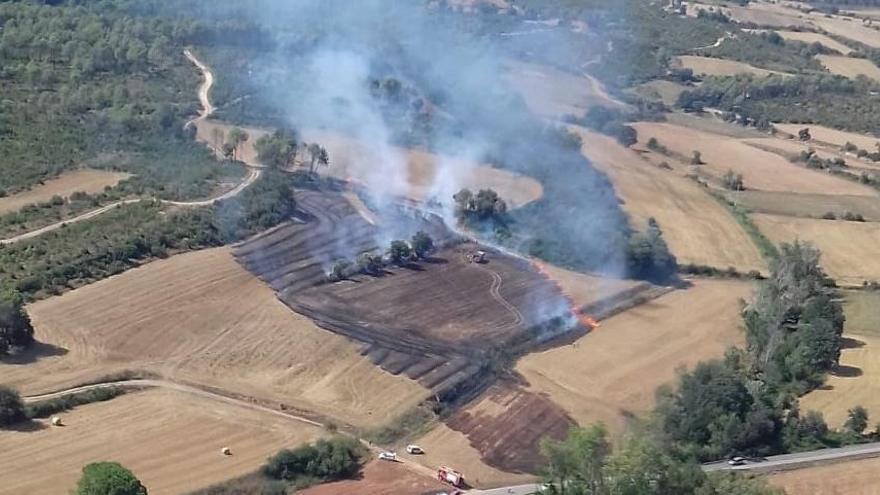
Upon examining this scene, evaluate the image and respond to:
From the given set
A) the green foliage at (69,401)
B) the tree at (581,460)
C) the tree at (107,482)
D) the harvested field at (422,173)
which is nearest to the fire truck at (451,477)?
the tree at (581,460)

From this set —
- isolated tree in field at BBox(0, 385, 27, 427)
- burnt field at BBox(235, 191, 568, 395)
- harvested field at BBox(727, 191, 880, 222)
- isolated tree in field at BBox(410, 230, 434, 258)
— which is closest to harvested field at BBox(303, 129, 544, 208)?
burnt field at BBox(235, 191, 568, 395)

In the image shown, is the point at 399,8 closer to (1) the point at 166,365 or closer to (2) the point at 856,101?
(2) the point at 856,101

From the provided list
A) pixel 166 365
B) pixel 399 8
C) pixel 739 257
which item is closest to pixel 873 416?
pixel 739 257

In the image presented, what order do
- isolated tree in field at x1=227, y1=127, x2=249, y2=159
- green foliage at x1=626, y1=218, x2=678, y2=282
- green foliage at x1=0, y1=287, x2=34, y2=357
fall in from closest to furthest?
green foliage at x1=0, y1=287, x2=34, y2=357 → green foliage at x1=626, y1=218, x2=678, y2=282 → isolated tree in field at x1=227, y1=127, x2=249, y2=159

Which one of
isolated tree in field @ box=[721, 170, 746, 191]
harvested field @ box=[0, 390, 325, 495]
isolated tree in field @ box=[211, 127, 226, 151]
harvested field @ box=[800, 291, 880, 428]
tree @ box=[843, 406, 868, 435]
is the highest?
isolated tree in field @ box=[211, 127, 226, 151]

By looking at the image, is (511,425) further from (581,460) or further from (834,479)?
(834,479)

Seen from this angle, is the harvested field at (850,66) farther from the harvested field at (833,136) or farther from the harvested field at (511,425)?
the harvested field at (511,425)

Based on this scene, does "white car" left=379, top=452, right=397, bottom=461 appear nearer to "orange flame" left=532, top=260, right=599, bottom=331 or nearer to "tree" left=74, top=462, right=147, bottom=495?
"tree" left=74, top=462, right=147, bottom=495
